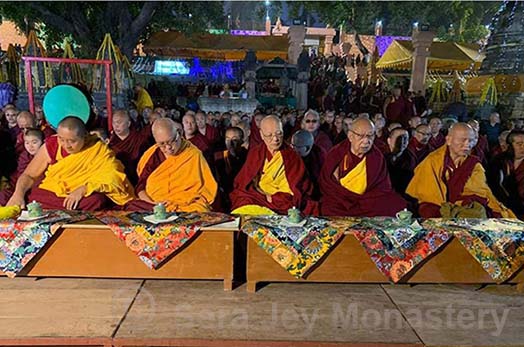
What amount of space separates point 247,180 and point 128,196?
44.8 inches

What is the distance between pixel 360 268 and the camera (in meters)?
3.55

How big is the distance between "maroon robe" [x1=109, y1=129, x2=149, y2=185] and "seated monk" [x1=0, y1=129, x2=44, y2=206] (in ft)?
2.95

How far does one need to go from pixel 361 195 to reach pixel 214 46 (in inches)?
701

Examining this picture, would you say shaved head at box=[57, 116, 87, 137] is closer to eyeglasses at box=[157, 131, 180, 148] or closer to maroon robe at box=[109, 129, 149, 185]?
eyeglasses at box=[157, 131, 180, 148]

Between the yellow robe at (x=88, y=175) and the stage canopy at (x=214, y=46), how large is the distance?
16447mm

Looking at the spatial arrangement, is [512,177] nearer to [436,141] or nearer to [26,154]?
[436,141]

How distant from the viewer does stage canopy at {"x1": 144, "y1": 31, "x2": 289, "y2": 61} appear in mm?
20484

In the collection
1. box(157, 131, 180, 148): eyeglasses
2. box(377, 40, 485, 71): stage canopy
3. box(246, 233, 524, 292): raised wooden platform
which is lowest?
box(246, 233, 524, 292): raised wooden platform

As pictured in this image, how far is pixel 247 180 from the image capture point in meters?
4.64

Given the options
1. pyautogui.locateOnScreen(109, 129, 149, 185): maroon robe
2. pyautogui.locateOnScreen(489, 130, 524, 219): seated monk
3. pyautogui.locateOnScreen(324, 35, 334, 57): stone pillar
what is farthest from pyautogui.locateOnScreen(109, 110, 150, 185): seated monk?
pyautogui.locateOnScreen(324, 35, 334, 57): stone pillar

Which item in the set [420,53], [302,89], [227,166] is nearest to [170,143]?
[227,166]

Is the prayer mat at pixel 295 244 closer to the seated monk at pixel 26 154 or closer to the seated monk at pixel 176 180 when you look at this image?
the seated monk at pixel 176 180

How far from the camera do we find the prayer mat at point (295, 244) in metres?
3.47

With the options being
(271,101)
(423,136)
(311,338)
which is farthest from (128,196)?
(271,101)
